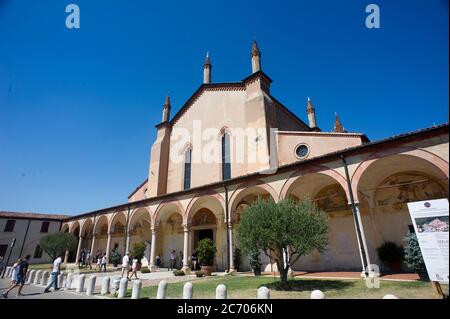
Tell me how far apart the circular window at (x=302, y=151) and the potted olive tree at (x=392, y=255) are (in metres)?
6.66

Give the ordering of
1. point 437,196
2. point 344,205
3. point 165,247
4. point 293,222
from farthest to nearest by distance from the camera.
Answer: point 165,247
point 344,205
point 437,196
point 293,222

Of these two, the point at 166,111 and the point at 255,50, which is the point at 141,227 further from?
the point at 255,50

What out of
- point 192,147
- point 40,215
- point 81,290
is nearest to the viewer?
point 81,290

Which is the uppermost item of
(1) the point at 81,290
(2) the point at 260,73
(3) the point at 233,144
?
(2) the point at 260,73

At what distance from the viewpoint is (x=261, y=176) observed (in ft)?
45.1

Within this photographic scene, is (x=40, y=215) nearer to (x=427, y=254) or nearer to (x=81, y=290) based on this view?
(x=81, y=290)

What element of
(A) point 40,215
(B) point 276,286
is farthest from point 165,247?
(A) point 40,215

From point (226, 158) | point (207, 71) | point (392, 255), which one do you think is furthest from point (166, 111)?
point (392, 255)

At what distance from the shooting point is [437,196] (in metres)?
11.2

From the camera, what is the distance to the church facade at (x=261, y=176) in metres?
10.9

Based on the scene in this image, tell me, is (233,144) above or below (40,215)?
above

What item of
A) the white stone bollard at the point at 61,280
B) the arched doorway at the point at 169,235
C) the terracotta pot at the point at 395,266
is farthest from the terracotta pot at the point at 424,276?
the arched doorway at the point at 169,235

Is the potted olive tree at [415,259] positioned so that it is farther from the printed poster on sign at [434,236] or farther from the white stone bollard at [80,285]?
the white stone bollard at [80,285]
